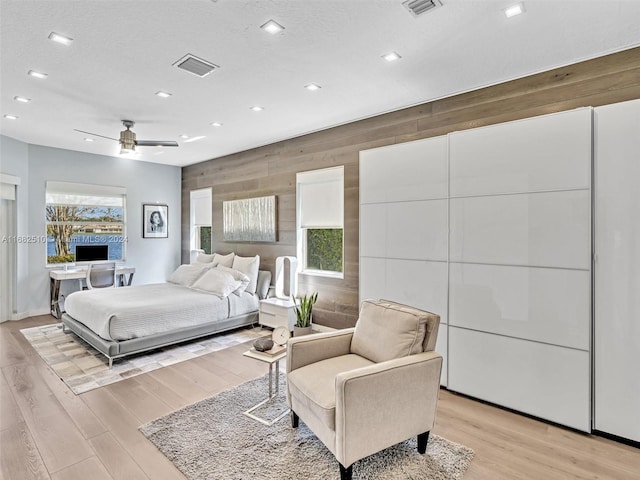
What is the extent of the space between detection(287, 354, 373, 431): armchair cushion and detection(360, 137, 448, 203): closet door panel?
1.67m

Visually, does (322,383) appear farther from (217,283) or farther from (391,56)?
(217,283)

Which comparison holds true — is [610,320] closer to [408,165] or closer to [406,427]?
[406,427]

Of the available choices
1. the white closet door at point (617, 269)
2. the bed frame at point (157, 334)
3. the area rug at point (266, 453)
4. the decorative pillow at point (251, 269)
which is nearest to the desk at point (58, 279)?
the bed frame at point (157, 334)

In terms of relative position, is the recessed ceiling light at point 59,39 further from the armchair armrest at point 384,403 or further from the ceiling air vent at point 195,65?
the armchair armrest at point 384,403

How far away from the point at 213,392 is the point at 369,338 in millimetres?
1571

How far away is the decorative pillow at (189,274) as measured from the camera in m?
5.39

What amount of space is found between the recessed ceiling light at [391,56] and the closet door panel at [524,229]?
4.20 ft

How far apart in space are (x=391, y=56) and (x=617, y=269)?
2.26 meters

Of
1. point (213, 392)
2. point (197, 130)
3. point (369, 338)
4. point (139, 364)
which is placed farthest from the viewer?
point (197, 130)

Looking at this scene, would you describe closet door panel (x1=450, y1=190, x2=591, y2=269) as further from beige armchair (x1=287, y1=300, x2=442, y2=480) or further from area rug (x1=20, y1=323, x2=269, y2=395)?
area rug (x1=20, y1=323, x2=269, y2=395)

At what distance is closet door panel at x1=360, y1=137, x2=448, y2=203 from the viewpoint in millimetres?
3152

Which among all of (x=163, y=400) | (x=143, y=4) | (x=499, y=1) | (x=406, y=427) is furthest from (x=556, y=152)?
(x=163, y=400)

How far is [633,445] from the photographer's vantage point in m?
2.31

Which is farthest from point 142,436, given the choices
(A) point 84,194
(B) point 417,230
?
(A) point 84,194
